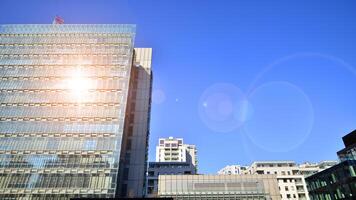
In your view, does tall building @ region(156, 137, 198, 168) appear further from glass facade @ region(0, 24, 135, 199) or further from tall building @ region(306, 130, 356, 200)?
glass facade @ region(0, 24, 135, 199)

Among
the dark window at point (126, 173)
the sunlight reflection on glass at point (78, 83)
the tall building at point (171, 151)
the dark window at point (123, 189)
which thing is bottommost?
the dark window at point (123, 189)

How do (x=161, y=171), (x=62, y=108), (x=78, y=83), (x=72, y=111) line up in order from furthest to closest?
(x=161, y=171), (x=78, y=83), (x=62, y=108), (x=72, y=111)

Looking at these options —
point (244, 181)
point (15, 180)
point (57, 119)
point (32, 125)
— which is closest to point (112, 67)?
point (57, 119)

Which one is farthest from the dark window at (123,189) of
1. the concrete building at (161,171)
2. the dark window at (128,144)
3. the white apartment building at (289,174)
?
the white apartment building at (289,174)

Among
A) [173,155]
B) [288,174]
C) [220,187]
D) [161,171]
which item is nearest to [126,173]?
[220,187]

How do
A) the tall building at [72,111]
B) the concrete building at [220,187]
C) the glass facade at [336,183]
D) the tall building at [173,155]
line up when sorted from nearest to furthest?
1. the tall building at [72,111]
2. the glass facade at [336,183]
3. the concrete building at [220,187]
4. the tall building at [173,155]

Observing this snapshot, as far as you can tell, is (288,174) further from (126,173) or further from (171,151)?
(126,173)

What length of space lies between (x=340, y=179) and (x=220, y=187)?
2692 cm

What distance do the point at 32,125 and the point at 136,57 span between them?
1316 inches

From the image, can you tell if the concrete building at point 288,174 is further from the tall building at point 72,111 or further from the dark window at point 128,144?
the dark window at point 128,144

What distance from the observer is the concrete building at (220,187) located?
6053 centimetres

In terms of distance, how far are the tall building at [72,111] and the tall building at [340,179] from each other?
4464 cm

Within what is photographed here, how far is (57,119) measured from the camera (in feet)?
197

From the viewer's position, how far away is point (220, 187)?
61.9 metres
